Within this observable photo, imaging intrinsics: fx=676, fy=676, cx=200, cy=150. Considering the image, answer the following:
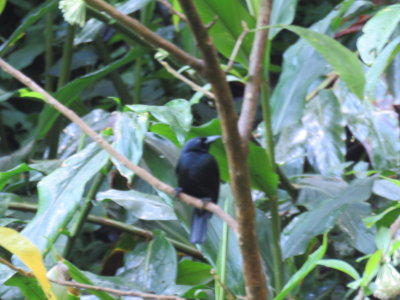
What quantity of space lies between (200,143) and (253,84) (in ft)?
2.02

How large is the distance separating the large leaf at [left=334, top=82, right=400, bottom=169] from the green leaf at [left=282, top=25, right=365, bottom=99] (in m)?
1.00

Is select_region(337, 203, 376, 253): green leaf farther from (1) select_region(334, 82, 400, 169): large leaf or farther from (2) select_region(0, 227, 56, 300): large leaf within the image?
(2) select_region(0, 227, 56, 300): large leaf

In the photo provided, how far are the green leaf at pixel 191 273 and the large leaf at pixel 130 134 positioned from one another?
1.64 feet

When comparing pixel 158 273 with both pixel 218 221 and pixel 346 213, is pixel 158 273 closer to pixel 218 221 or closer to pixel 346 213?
pixel 218 221

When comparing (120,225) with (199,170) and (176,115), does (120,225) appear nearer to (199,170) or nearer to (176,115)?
(199,170)

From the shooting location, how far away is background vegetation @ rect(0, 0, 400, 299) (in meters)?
1.24

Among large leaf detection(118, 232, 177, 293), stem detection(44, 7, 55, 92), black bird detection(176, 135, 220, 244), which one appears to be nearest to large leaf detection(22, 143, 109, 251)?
black bird detection(176, 135, 220, 244)

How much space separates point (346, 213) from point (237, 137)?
3.68ft

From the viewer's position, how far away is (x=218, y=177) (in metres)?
1.75

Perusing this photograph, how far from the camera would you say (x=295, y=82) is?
2002 mm

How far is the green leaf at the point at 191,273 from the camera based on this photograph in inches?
73.0

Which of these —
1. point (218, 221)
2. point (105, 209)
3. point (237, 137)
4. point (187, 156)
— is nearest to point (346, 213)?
point (218, 221)

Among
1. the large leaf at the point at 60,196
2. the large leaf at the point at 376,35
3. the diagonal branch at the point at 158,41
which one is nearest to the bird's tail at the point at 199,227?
the large leaf at the point at 60,196

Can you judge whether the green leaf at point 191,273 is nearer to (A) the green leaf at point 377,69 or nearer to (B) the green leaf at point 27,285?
(B) the green leaf at point 27,285
